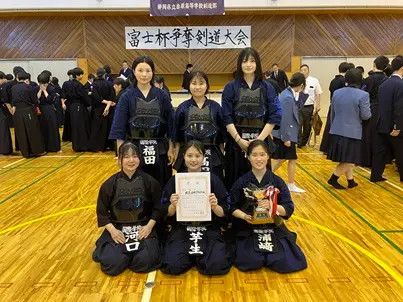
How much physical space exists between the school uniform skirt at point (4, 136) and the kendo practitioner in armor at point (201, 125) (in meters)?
5.79

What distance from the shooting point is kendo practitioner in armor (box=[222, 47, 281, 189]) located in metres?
3.74

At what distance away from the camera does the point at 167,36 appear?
1359 cm

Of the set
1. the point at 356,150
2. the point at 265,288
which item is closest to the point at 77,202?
the point at 265,288

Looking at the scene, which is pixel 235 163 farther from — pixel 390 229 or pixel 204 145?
pixel 390 229

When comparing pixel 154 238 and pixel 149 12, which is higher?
pixel 149 12

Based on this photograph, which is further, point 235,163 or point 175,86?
point 175,86

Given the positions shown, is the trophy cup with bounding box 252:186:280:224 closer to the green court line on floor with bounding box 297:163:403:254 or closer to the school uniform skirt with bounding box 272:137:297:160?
the green court line on floor with bounding box 297:163:403:254

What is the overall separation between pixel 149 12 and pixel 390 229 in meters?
10.8

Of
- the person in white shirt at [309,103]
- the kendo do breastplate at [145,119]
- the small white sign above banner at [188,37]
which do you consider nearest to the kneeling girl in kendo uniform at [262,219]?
the kendo do breastplate at [145,119]

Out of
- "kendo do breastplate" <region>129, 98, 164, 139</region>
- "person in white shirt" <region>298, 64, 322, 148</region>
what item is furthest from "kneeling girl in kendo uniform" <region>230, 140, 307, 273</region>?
"person in white shirt" <region>298, 64, 322, 148</region>

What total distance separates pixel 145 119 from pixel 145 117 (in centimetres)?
2

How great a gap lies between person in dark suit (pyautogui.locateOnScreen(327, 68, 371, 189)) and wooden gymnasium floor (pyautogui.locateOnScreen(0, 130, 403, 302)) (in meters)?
0.58

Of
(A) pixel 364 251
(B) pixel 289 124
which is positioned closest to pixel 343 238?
(A) pixel 364 251

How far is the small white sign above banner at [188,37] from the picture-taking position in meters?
13.5
